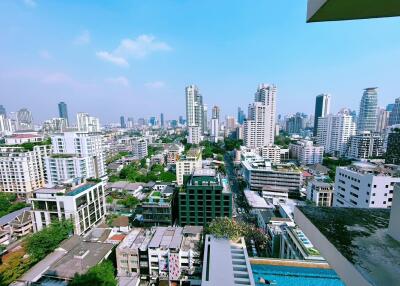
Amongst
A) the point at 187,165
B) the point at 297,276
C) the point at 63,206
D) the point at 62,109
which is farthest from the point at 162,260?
the point at 62,109

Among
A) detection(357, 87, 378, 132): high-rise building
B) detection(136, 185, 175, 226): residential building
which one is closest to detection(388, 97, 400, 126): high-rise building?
detection(357, 87, 378, 132): high-rise building

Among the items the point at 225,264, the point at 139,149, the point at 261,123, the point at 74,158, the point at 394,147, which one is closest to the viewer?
the point at 225,264

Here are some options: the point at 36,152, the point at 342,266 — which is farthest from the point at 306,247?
the point at 36,152

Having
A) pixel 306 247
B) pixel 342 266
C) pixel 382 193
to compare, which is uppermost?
pixel 342 266

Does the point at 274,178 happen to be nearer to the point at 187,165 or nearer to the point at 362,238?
the point at 187,165

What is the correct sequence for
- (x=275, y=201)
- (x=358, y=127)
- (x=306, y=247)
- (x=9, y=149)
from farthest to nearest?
(x=358, y=127), (x=9, y=149), (x=275, y=201), (x=306, y=247)

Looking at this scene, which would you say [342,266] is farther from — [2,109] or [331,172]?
[2,109]

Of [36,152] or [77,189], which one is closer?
A: [77,189]

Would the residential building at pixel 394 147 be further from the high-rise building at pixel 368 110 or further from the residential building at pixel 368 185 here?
the high-rise building at pixel 368 110
